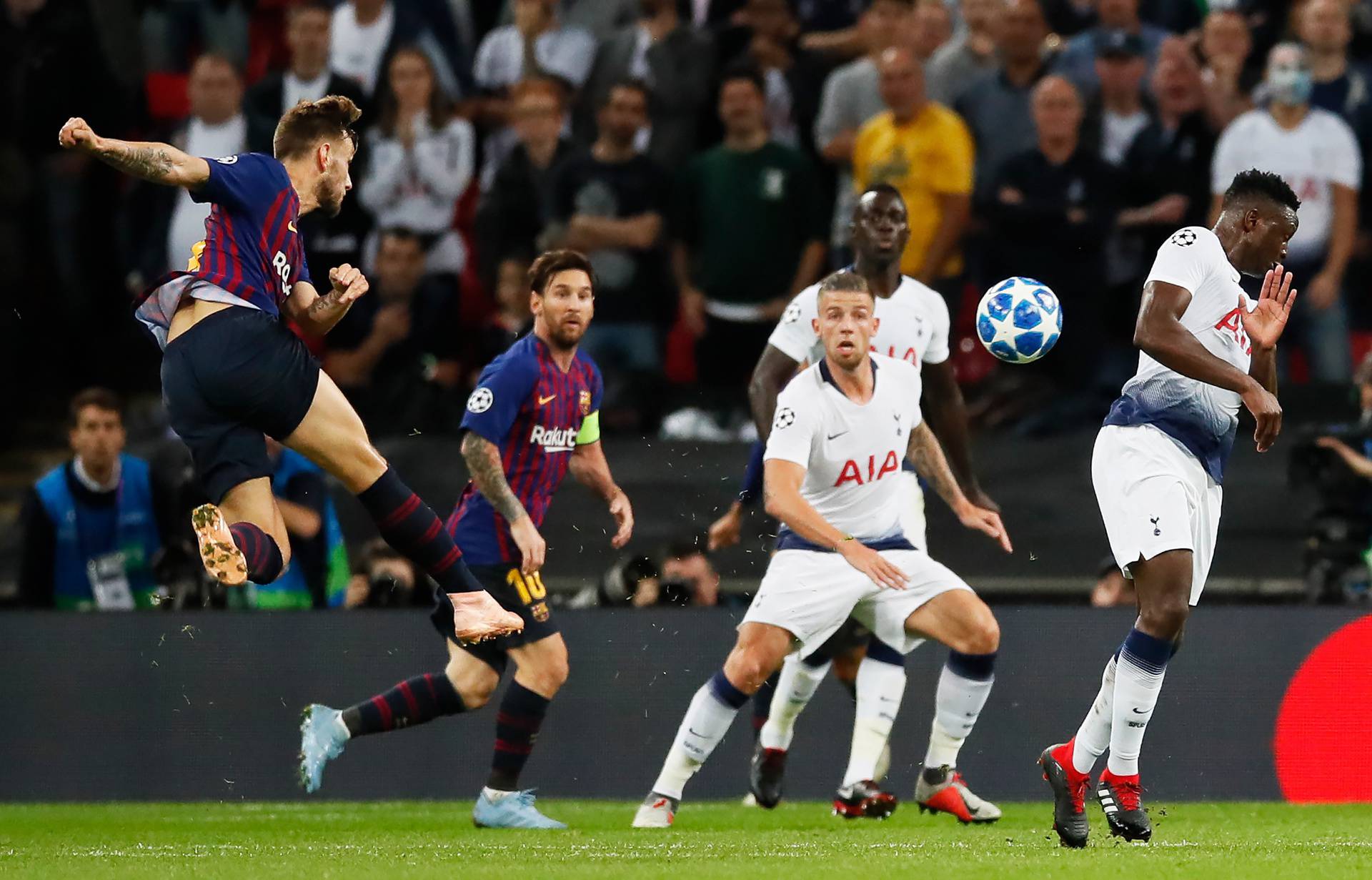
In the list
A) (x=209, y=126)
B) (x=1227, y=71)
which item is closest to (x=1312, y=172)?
(x=1227, y=71)

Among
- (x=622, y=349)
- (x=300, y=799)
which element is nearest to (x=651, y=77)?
(x=622, y=349)

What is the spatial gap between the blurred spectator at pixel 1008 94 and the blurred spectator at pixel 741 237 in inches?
39.2

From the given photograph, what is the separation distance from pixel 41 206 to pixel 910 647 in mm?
7006

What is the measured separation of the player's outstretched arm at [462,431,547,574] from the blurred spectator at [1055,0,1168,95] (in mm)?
5015

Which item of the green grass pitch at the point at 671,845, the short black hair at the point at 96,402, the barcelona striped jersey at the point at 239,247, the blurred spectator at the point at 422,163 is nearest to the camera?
the green grass pitch at the point at 671,845

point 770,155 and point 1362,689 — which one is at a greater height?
point 770,155

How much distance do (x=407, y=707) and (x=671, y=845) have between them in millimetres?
1657

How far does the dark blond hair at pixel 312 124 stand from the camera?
7.02 metres

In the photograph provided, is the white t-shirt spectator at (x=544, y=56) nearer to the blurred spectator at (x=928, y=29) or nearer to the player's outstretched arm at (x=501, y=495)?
the blurred spectator at (x=928, y=29)

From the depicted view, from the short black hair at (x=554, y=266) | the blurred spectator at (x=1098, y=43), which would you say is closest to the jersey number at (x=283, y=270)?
the short black hair at (x=554, y=266)

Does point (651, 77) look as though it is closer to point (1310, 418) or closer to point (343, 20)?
point (343, 20)

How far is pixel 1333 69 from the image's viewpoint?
452 inches

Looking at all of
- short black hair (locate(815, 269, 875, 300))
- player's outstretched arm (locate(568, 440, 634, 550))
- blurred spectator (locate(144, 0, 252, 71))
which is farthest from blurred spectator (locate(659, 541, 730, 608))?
blurred spectator (locate(144, 0, 252, 71))

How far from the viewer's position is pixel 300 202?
705cm
